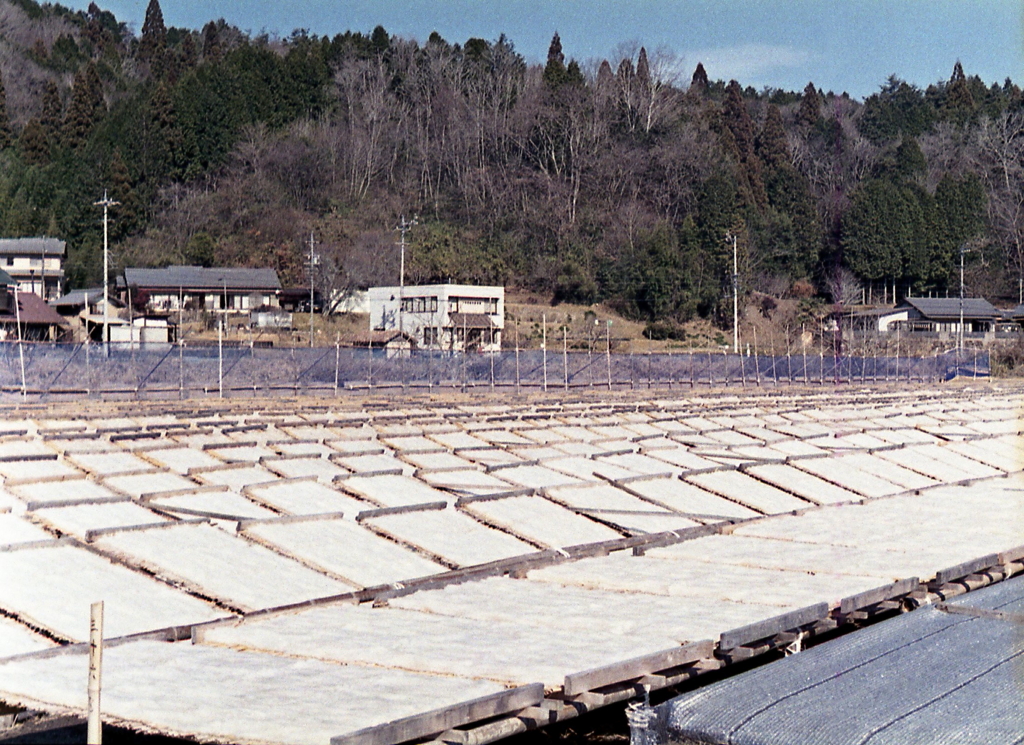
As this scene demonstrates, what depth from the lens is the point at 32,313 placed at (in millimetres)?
37844

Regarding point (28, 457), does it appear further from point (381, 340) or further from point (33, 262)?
point (33, 262)

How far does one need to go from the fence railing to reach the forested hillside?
586 inches

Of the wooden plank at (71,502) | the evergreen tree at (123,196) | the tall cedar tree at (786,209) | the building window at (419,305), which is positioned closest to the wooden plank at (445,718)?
the wooden plank at (71,502)

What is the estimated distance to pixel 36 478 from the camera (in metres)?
9.26

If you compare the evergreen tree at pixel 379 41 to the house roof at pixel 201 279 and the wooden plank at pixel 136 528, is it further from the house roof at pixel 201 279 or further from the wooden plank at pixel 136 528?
the wooden plank at pixel 136 528

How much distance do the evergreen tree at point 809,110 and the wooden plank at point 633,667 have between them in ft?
240

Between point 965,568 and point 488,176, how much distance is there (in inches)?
2126

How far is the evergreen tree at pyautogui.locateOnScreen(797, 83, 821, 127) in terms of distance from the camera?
7406 cm

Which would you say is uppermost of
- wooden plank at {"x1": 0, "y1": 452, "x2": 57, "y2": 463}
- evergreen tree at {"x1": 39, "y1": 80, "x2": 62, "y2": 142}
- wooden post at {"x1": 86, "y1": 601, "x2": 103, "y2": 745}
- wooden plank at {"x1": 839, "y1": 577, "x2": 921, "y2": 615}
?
evergreen tree at {"x1": 39, "y1": 80, "x2": 62, "y2": 142}

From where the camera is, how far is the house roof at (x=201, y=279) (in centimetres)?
4359

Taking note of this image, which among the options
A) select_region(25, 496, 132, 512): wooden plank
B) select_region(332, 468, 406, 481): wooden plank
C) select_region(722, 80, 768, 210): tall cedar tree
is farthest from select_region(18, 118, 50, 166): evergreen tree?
select_region(25, 496, 132, 512): wooden plank

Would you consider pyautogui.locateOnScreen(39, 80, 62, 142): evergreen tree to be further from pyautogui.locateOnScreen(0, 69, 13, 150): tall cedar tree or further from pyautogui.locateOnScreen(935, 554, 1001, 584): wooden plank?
pyautogui.locateOnScreen(935, 554, 1001, 584): wooden plank

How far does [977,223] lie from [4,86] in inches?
2161

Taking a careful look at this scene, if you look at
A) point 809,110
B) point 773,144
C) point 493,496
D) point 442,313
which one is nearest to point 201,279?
point 442,313
